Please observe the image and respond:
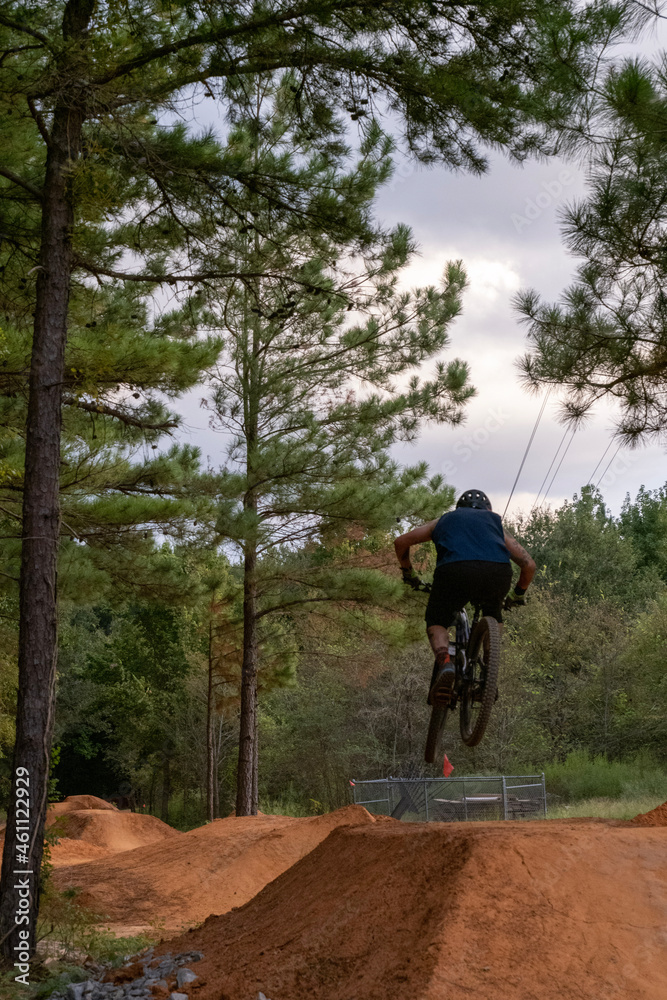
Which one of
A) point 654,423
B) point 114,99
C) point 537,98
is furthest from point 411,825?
point 114,99

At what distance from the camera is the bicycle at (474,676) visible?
521cm

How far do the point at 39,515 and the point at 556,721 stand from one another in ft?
78.0

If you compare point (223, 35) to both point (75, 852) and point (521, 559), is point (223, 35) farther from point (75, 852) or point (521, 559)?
point (75, 852)

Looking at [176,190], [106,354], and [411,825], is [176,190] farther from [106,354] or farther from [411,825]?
[411,825]

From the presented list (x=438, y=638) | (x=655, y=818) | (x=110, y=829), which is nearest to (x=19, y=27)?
(x=438, y=638)

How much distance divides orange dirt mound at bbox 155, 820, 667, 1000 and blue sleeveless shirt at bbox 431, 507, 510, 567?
199 cm

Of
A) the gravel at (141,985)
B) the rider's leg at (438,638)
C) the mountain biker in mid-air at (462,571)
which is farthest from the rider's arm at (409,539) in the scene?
the gravel at (141,985)

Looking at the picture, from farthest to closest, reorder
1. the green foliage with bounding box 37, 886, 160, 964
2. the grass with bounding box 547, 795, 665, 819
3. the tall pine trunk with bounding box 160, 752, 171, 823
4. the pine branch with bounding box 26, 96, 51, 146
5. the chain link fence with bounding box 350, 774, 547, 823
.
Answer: the tall pine trunk with bounding box 160, 752, 171, 823, the chain link fence with bounding box 350, 774, 547, 823, the grass with bounding box 547, 795, 665, 819, the pine branch with bounding box 26, 96, 51, 146, the green foliage with bounding box 37, 886, 160, 964

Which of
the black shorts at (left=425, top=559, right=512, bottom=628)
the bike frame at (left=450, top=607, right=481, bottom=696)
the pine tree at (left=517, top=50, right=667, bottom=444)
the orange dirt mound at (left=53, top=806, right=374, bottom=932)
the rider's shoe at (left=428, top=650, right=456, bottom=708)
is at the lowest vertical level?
the orange dirt mound at (left=53, top=806, right=374, bottom=932)

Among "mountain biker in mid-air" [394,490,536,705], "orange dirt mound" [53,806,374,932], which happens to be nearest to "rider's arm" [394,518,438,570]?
"mountain biker in mid-air" [394,490,536,705]

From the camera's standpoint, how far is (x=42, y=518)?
7285mm

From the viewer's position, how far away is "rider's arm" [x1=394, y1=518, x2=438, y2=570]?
5746 millimetres

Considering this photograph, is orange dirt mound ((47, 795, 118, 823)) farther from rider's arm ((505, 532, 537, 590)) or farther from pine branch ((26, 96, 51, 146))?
rider's arm ((505, 532, 537, 590))

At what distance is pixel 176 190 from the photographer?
839 cm
